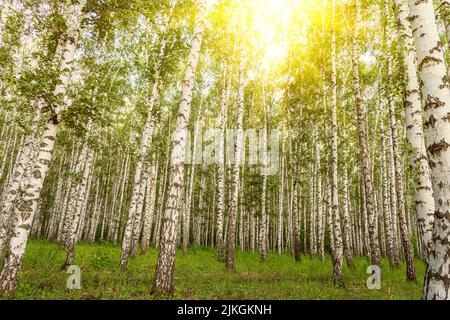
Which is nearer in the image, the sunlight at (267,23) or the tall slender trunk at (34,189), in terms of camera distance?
the tall slender trunk at (34,189)

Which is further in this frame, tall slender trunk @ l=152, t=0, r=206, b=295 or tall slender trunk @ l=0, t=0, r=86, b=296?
tall slender trunk @ l=152, t=0, r=206, b=295

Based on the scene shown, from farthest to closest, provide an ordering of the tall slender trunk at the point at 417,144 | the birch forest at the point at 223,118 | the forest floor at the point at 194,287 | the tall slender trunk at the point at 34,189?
the forest floor at the point at 194,287 → the tall slender trunk at the point at 34,189 → the tall slender trunk at the point at 417,144 → the birch forest at the point at 223,118

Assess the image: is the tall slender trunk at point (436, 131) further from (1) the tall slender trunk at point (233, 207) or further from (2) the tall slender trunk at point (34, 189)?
(1) the tall slender trunk at point (233, 207)

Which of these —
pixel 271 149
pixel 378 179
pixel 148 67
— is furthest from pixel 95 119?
pixel 378 179

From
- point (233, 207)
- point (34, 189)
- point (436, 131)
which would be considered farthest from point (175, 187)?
point (233, 207)

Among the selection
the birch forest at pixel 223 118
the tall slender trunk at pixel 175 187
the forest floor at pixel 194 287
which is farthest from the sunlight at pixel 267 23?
the forest floor at pixel 194 287

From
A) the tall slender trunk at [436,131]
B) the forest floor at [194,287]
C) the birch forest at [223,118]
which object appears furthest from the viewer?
the forest floor at [194,287]

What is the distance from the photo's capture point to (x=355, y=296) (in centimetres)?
739

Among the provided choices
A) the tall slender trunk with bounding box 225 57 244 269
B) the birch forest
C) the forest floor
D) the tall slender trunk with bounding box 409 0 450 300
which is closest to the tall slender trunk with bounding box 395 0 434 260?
the birch forest

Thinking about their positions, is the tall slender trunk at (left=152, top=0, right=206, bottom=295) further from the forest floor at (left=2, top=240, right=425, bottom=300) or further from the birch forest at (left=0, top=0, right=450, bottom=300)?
the forest floor at (left=2, top=240, right=425, bottom=300)

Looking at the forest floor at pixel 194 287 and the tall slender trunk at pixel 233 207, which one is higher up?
the tall slender trunk at pixel 233 207

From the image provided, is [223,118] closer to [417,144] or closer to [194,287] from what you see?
[194,287]
